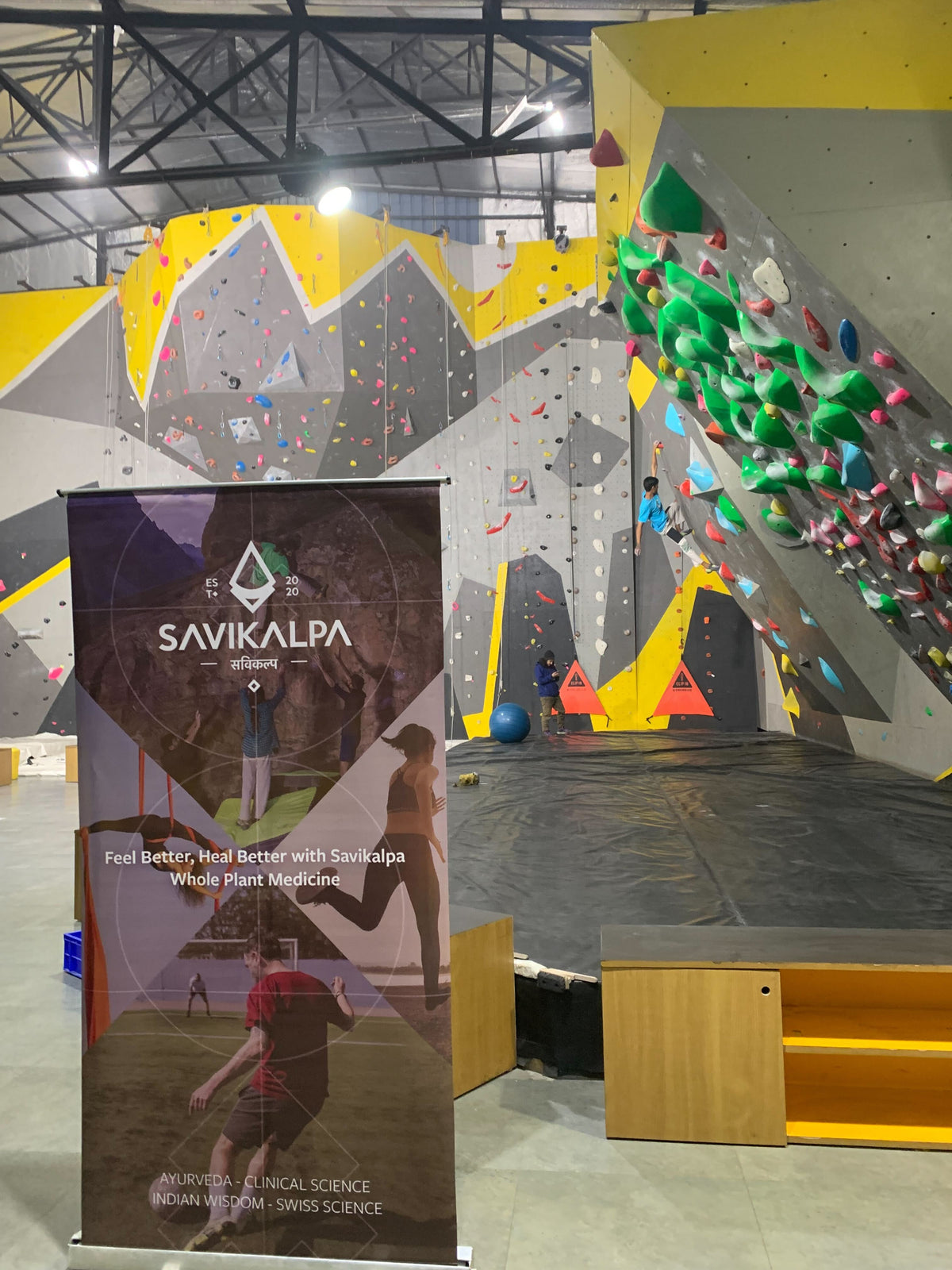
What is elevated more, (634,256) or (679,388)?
(634,256)

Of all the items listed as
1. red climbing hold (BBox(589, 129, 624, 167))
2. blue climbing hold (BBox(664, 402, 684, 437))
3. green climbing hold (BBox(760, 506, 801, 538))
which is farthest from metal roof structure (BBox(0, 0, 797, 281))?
green climbing hold (BBox(760, 506, 801, 538))

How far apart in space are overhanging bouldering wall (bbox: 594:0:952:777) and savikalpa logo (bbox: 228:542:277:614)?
1.94 metres

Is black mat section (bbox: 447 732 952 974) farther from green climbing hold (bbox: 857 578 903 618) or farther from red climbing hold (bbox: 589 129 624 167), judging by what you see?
red climbing hold (bbox: 589 129 624 167)

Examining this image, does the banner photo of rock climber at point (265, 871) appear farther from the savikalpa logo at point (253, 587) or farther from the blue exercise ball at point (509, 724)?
the blue exercise ball at point (509, 724)

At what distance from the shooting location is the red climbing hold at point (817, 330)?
282 cm

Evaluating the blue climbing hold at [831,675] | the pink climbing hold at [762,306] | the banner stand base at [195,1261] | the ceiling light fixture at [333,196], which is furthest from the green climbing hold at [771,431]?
the ceiling light fixture at [333,196]

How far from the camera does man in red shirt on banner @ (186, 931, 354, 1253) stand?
1520mm

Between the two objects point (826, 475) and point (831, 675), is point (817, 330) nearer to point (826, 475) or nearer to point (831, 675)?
point (826, 475)

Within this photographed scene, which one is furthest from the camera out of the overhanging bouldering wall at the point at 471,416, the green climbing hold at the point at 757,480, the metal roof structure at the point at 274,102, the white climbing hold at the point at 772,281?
the overhanging bouldering wall at the point at 471,416

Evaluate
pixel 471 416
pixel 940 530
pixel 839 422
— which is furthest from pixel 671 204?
pixel 471 416

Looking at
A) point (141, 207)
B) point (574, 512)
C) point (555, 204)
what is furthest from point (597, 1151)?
point (141, 207)

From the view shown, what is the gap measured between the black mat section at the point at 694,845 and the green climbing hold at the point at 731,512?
1535 mm

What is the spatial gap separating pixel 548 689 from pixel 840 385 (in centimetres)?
556

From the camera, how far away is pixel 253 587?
1.61 m
